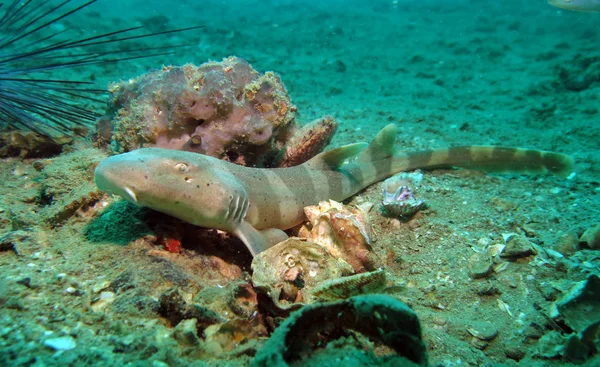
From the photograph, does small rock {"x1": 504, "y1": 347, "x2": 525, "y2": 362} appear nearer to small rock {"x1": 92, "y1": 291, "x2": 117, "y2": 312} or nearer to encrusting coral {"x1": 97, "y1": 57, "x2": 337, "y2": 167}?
small rock {"x1": 92, "y1": 291, "x2": 117, "y2": 312}

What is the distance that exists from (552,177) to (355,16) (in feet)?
86.8

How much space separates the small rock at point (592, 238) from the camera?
347cm

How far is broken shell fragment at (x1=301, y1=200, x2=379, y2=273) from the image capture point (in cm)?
328

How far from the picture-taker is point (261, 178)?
3.73m

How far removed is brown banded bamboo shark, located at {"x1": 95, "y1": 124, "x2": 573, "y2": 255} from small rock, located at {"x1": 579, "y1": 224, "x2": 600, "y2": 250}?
1.95 m

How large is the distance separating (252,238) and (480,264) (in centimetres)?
243

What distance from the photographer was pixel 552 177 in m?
5.42

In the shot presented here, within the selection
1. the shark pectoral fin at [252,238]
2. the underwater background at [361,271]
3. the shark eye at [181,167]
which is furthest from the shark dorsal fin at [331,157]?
the shark eye at [181,167]

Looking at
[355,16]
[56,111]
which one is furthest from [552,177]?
[355,16]

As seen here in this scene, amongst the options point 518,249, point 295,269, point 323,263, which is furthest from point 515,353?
point 295,269

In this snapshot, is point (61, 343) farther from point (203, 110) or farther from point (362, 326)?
point (203, 110)

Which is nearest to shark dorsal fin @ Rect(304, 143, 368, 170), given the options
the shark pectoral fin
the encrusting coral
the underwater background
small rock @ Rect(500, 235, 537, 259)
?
the underwater background

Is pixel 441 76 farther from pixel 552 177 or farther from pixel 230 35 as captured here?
pixel 230 35

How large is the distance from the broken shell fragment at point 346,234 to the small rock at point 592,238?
92.9 inches
